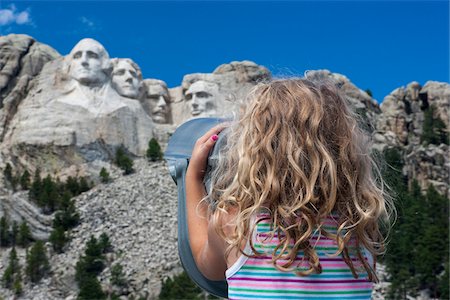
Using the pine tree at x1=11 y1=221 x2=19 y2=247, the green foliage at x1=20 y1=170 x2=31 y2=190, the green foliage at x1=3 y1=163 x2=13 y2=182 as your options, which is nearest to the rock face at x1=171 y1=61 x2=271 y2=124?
the green foliage at x1=20 y1=170 x2=31 y2=190

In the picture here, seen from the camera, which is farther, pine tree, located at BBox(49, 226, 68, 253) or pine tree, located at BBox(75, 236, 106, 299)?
pine tree, located at BBox(49, 226, 68, 253)

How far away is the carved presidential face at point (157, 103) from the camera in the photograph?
30219 mm

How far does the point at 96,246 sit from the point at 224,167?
21354 millimetres

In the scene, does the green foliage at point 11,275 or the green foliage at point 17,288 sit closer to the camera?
the green foliage at point 17,288

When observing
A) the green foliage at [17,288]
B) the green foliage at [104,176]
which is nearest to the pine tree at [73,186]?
the green foliage at [104,176]

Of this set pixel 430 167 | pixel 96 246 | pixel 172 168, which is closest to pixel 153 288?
pixel 96 246

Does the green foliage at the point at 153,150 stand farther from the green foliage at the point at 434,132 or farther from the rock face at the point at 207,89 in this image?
the green foliage at the point at 434,132

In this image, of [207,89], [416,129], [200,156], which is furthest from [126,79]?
[200,156]

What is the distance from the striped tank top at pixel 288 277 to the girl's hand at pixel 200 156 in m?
0.16

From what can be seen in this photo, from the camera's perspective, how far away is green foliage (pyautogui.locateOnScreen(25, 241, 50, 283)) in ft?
69.8

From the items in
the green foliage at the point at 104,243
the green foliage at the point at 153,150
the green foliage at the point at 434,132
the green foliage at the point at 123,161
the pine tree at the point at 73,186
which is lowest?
the green foliage at the point at 104,243

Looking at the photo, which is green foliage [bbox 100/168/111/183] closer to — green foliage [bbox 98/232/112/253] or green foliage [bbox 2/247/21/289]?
green foliage [bbox 98/232/112/253]

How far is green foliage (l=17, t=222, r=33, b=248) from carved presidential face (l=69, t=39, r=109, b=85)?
5.75 metres

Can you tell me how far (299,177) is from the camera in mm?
1546
